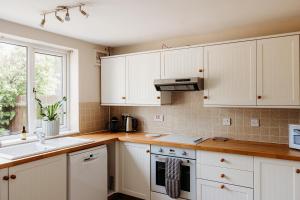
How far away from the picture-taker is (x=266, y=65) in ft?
8.30

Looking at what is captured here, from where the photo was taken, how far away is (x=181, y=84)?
2.91 meters

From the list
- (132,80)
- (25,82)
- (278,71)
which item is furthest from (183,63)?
(25,82)

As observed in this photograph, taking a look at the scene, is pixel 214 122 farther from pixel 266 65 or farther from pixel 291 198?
pixel 291 198

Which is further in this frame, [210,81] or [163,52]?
[163,52]

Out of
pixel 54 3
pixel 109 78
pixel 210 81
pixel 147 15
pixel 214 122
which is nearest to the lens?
pixel 54 3

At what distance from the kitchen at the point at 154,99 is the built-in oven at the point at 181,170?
12mm

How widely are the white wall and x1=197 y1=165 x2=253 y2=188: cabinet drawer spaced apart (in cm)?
191

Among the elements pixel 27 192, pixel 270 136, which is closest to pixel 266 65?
pixel 270 136

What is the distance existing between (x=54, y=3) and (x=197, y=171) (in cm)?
217

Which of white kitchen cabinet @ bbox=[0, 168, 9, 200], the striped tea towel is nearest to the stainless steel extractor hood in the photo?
the striped tea towel

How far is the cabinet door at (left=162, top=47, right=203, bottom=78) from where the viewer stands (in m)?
2.92

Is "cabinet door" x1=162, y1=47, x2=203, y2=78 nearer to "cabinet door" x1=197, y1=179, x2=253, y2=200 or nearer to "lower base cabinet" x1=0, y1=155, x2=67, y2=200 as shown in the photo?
"cabinet door" x1=197, y1=179, x2=253, y2=200

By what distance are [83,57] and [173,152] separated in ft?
6.09

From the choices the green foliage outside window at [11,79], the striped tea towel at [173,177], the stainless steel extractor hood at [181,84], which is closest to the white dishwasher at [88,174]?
the striped tea towel at [173,177]
